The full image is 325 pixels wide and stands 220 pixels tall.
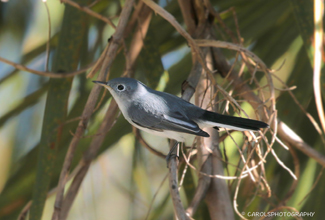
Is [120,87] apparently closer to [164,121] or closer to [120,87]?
[120,87]

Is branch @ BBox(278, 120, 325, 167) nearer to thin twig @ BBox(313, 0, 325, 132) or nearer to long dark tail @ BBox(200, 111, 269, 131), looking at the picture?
thin twig @ BBox(313, 0, 325, 132)

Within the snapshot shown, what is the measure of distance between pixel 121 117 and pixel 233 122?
0.71m

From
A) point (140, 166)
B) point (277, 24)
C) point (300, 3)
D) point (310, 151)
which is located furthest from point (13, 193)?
point (277, 24)

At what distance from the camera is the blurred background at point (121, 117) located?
1.44 metres

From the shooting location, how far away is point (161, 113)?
107cm

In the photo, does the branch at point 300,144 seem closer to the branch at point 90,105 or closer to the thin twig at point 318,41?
the thin twig at point 318,41

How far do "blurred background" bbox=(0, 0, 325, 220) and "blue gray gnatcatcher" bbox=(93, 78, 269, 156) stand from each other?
0.25m

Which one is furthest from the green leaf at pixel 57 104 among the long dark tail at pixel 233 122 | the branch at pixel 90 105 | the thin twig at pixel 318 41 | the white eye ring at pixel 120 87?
the thin twig at pixel 318 41

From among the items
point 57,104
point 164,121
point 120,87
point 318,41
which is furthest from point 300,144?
point 57,104

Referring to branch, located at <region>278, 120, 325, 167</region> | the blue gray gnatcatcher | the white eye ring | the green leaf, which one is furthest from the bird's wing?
branch, located at <region>278, 120, 325, 167</region>

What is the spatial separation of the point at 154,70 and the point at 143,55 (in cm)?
9

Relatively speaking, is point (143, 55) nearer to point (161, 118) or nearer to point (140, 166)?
point (161, 118)

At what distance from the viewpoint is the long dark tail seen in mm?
928

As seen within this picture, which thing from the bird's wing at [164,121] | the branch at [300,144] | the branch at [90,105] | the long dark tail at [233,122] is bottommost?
the branch at [300,144]
